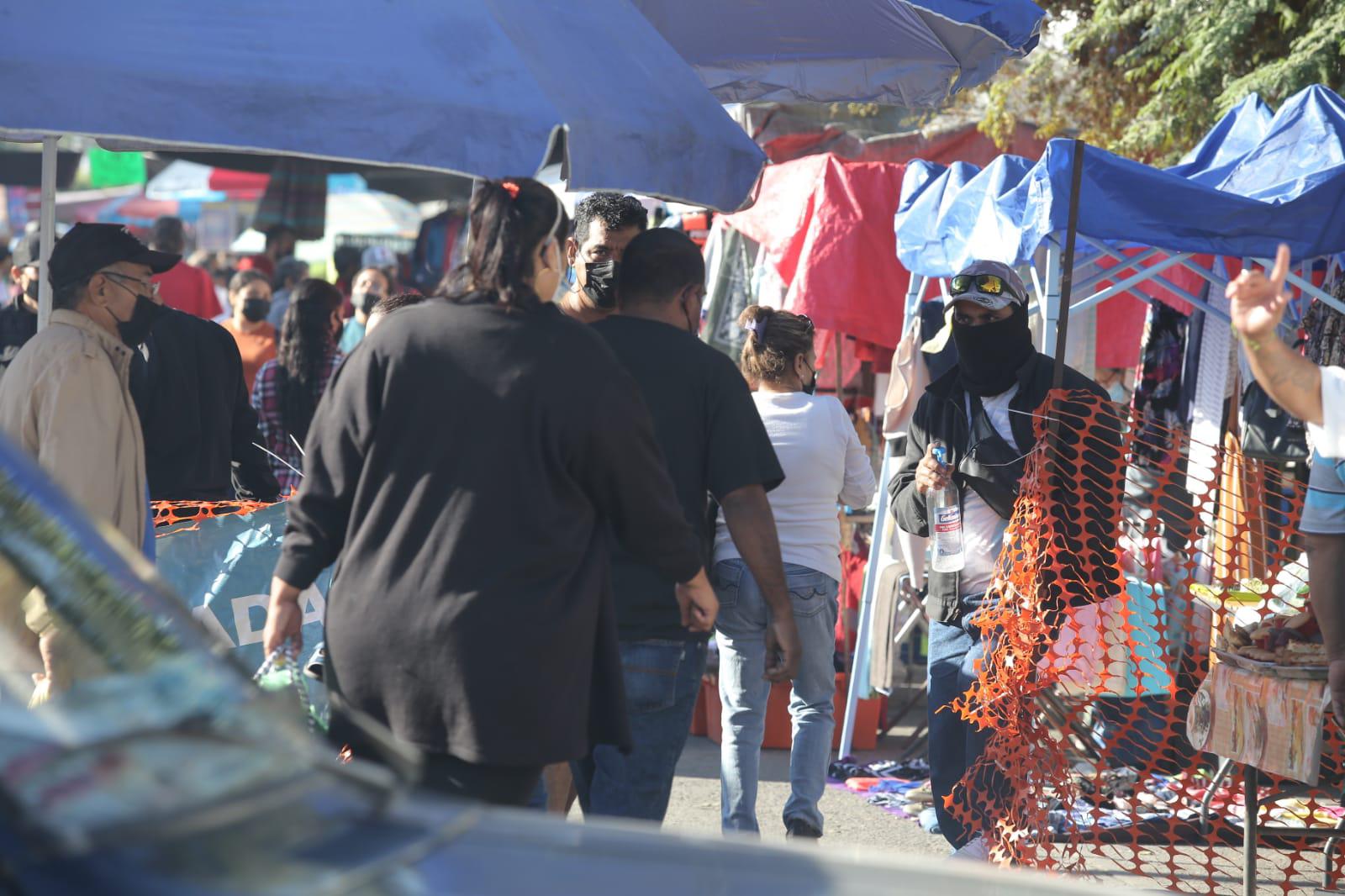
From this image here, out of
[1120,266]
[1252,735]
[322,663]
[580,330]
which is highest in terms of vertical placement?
[1120,266]

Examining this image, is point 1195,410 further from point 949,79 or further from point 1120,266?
point 949,79

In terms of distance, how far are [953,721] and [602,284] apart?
6.55 feet

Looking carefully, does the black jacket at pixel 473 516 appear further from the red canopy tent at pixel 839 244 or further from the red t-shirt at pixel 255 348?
the red t-shirt at pixel 255 348

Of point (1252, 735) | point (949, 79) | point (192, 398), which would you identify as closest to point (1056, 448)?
point (1252, 735)

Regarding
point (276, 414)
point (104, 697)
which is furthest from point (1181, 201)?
point (104, 697)

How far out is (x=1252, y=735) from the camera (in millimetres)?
4922

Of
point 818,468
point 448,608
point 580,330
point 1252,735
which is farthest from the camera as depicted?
point 818,468

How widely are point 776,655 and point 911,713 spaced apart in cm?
446

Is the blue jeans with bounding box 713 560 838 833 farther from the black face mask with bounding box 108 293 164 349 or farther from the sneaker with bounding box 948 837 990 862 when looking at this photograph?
the black face mask with bounding box 108 293 164 349

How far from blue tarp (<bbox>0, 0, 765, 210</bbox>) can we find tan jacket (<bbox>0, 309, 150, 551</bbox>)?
0.81 m

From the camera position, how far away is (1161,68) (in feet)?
38.3

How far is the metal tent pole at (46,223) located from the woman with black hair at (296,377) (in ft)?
7.80

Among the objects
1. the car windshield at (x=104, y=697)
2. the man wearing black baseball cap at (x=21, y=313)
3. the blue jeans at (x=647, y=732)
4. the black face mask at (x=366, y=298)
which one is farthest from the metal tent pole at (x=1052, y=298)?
the black face mask at (x=366, y=298)

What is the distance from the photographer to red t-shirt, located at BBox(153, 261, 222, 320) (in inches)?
520
